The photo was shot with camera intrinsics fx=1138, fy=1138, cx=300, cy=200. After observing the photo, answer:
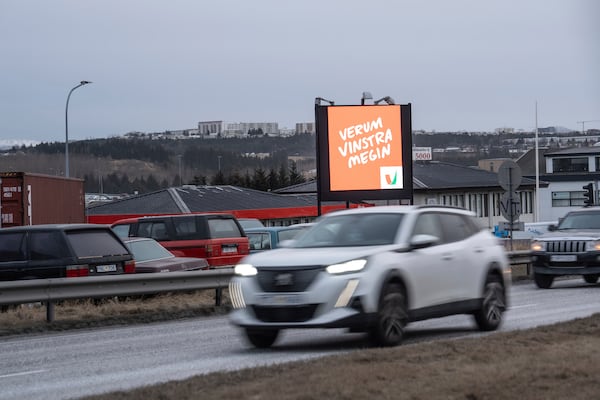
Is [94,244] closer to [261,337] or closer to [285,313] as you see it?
[261,337]

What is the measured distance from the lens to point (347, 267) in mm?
12586

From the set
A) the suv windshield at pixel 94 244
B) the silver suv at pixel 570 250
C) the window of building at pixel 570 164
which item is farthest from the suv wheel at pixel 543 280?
the window of building at pixel 570 164

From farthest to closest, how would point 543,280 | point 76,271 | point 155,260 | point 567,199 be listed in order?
point 567,199 → point 543,280 → point 155,260 → point 76,271

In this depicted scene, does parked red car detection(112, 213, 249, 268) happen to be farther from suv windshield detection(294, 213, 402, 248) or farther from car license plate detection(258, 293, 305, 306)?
car license plate detection(258, 293, 305, 306)

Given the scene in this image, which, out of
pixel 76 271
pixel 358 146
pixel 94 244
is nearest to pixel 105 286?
pixel 76 271

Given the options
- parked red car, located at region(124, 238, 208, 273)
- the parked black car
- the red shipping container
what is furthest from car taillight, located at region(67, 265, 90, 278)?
the red shipping container

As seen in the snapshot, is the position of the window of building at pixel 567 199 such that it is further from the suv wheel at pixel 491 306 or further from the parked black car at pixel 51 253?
the suv wheel at pixel 491 306

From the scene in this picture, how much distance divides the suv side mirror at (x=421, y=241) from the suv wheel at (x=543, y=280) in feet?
41.2

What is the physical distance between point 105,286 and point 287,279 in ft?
23.1

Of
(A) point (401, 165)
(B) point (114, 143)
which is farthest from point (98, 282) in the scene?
(B) point (114, 143)

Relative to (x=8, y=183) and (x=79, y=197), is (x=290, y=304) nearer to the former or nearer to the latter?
(x=8, y=183)

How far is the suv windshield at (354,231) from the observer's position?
44.3ft

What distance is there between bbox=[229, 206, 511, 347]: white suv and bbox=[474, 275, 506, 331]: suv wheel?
1cm

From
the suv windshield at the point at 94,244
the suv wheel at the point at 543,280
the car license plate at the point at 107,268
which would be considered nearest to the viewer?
the suv windshield at the point at 94,244
